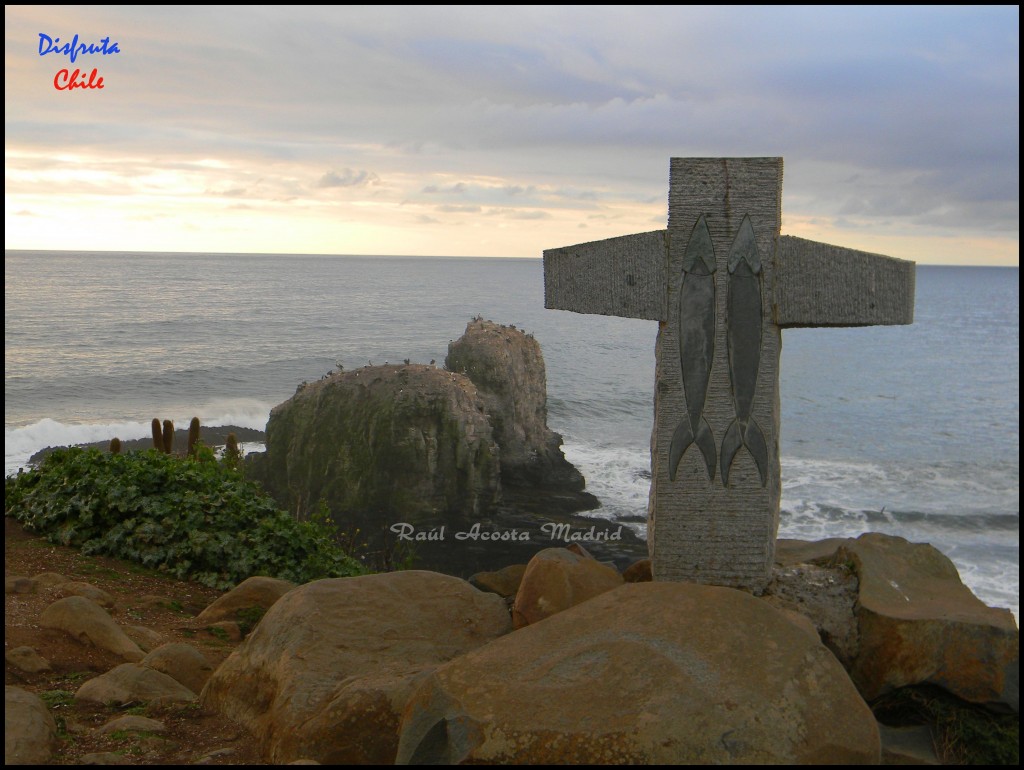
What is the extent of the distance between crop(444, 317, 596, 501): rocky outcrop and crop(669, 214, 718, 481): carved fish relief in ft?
56.8

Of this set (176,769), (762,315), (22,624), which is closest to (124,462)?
(22,624)

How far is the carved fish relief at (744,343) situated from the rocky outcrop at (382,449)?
41.2 ft

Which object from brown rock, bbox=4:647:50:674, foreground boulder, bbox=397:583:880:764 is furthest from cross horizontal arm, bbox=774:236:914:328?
brown rock, bbox=4:647:50:674

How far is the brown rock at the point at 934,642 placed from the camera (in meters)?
5.62

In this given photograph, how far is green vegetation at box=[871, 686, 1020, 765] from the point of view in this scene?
5.43m

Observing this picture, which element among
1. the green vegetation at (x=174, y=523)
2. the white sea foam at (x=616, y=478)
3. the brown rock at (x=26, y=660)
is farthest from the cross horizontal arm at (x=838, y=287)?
the white sea foam at (x=616, y=478)

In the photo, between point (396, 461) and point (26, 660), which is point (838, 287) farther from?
point (396, 461)

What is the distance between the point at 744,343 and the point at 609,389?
110 ft

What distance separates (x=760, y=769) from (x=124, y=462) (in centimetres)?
829

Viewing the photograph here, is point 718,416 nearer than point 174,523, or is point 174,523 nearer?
point 718,416

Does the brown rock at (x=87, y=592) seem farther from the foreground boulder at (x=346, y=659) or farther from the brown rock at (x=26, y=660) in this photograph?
the foreground boulder at (x=346, y=659)

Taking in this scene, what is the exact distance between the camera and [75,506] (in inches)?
376

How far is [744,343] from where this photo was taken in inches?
246

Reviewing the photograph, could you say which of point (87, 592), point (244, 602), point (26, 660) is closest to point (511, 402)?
point (244, 602)
